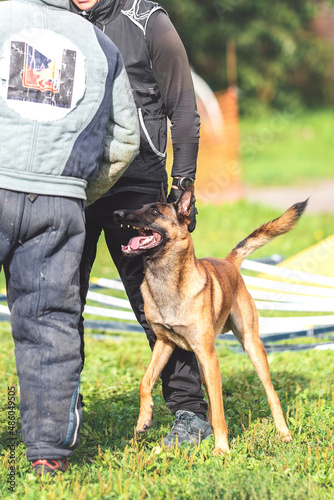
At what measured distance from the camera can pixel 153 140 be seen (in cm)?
377

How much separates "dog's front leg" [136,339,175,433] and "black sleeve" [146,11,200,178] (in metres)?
0.93

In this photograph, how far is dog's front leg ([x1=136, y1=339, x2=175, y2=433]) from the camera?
3795 millimetres

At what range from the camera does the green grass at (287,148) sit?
18.1m

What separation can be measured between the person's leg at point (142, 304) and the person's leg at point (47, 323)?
662 mm

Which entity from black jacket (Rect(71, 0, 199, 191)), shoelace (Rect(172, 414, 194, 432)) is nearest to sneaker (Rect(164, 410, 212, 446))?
shoelace (Rect(172, 414, 194, 432))

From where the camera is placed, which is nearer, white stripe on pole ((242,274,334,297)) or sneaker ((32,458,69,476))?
sneaker ((32,458,69,476))

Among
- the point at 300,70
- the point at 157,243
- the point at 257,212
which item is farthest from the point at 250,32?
the point at 157,243

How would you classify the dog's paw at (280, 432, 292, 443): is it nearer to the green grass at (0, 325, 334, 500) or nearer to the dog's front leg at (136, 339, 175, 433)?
the green grass at (0, 325, 334, 500)

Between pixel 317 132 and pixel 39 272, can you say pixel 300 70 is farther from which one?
pixel 39 272

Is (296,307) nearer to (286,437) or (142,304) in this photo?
(286,437)

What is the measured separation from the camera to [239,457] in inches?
141

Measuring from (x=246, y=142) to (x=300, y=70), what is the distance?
689 cm

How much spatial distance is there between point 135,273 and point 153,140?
0.74m

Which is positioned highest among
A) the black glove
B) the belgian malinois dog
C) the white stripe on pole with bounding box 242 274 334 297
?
the black glove
